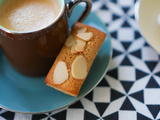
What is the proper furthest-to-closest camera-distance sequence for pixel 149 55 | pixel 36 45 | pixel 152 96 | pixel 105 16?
pixel 105 16 < pixel 149 55 < pixel 152 96 < pixel 36 45

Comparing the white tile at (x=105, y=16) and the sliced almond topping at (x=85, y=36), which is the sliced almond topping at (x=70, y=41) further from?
the white tile at (x=105, y=16)

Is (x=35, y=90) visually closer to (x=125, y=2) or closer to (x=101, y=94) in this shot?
(x=101, y=94)

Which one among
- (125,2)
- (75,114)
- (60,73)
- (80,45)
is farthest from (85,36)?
(125,2)

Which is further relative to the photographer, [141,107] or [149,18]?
[149,18]

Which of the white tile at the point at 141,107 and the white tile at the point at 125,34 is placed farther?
the white tile at the point at 125,34

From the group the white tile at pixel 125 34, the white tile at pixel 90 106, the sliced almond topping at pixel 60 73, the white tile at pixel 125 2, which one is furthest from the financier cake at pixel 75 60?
the white tile at pixel 125 2

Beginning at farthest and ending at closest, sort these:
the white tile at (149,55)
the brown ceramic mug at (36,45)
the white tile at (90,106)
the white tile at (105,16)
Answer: the white tile at (105,16)
the white tile at (149,55)
the white tile at (90,106)
the brown ceramic mug at (36,45)

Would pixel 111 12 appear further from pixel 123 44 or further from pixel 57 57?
pixel 57 57
